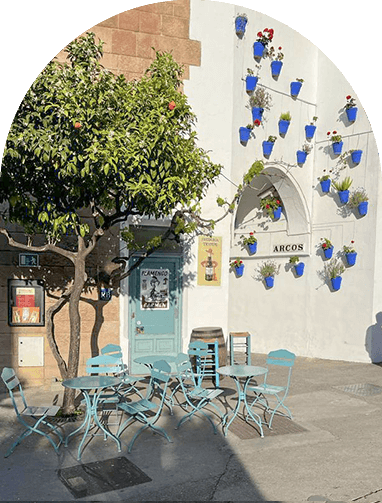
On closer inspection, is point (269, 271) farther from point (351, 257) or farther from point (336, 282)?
point (351, 257)

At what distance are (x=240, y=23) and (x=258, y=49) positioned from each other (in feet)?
2.84

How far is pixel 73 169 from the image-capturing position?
16.1ft

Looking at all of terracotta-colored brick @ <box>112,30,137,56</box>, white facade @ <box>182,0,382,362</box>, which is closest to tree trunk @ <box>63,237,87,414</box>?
white facade @ <box>182,0,382,362</box>

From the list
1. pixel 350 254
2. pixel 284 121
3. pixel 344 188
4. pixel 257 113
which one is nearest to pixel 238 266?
pixel 350 254

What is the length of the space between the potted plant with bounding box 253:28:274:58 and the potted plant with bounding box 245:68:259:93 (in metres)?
0.43

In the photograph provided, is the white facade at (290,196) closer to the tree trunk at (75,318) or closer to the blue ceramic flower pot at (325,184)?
the blue ceramic flower pot at (325,184)

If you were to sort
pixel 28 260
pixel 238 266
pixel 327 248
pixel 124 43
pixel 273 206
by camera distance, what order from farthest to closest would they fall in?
pixel 238 266 → pixel 273 206 → pixel 327 248 → pixel 124 43 → pixel 28 260

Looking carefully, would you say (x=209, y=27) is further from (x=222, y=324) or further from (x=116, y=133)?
(x=222, y=324)

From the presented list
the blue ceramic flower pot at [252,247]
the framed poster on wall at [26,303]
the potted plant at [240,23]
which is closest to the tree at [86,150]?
the framed poster on wall at [26,303]

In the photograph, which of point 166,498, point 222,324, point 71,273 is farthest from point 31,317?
point 166,498

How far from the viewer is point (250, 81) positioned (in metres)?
10.2

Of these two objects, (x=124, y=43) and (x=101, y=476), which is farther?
(x=124, y=43)

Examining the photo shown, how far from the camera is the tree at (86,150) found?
4.90 metres

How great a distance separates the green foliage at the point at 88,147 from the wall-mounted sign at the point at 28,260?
6.31 feet
